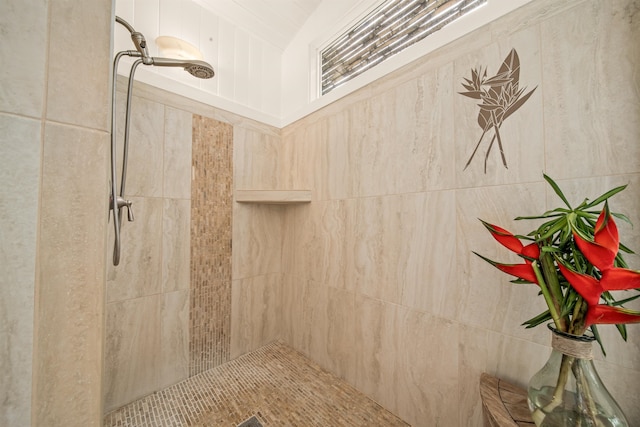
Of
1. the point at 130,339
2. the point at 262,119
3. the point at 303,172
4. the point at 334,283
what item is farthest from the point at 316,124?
the point at 130,339

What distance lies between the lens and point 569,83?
82 centimetres

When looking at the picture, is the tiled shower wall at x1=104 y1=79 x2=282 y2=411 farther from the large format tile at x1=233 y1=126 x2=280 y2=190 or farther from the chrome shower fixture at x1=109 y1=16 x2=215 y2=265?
the chrome shower fixture at x1=109 y1=16 x2=215 y2=265

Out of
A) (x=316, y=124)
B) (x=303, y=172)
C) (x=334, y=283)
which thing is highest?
(x=316, y=124)

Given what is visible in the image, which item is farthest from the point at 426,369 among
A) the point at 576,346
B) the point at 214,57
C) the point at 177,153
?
the point at 214,57

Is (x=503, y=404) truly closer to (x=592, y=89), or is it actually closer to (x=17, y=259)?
(x=592, y=89)

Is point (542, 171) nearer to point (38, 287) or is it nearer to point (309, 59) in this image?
point (38, 287)

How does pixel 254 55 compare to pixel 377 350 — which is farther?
pixel 254 55

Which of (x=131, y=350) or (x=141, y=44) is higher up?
(x=141, y=44)

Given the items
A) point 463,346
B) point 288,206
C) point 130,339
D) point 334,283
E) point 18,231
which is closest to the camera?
point 18,231

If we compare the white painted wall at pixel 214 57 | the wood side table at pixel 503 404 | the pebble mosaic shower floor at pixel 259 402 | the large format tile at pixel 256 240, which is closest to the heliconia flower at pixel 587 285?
the wood side table at pixel 503 404

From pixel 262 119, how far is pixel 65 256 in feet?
5.65

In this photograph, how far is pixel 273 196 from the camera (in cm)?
168

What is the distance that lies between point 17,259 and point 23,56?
338mm

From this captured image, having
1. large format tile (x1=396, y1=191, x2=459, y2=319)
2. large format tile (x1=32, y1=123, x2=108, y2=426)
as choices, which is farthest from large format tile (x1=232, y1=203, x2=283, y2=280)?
large format tile (x1=32, y1=123, x2=108, y2=426)
